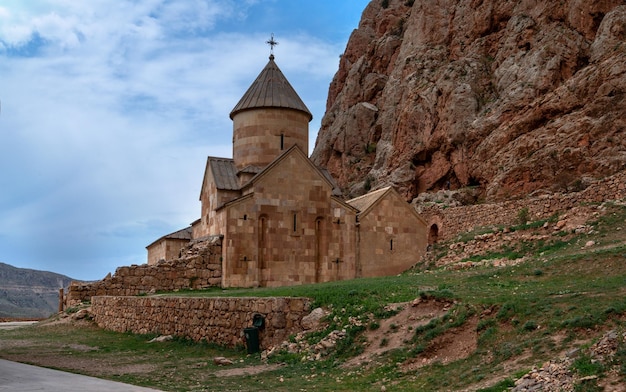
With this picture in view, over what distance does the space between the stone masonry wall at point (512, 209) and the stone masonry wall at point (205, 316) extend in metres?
11.5

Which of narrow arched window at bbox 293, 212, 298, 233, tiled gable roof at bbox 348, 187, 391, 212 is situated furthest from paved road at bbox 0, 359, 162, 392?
tiled gable roof at bbox 348, 187, 391, 212

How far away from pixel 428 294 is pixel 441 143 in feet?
86.6

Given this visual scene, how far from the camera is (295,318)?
537 inches

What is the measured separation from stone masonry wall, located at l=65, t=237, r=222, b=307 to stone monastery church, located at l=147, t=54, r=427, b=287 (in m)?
0.39

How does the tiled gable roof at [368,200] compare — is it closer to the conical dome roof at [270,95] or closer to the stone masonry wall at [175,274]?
the conical dome roof at [270,95]

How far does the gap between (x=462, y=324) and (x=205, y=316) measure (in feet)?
23.2

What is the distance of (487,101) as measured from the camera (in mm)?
35812

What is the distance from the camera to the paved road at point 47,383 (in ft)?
25.2

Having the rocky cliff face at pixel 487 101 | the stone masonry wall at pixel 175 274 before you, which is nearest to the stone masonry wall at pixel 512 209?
the rocky cliff face at pixel 487 101

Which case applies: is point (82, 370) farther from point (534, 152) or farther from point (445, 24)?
point (445, 24)

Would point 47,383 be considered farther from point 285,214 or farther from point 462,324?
point 285,214

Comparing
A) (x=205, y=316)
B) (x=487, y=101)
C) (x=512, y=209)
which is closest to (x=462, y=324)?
(x=205, y=316)

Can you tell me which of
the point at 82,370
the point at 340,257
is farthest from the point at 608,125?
the point at 82,370

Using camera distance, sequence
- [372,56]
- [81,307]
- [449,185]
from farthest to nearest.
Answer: [372,56] → [449,185] → [81,307]
